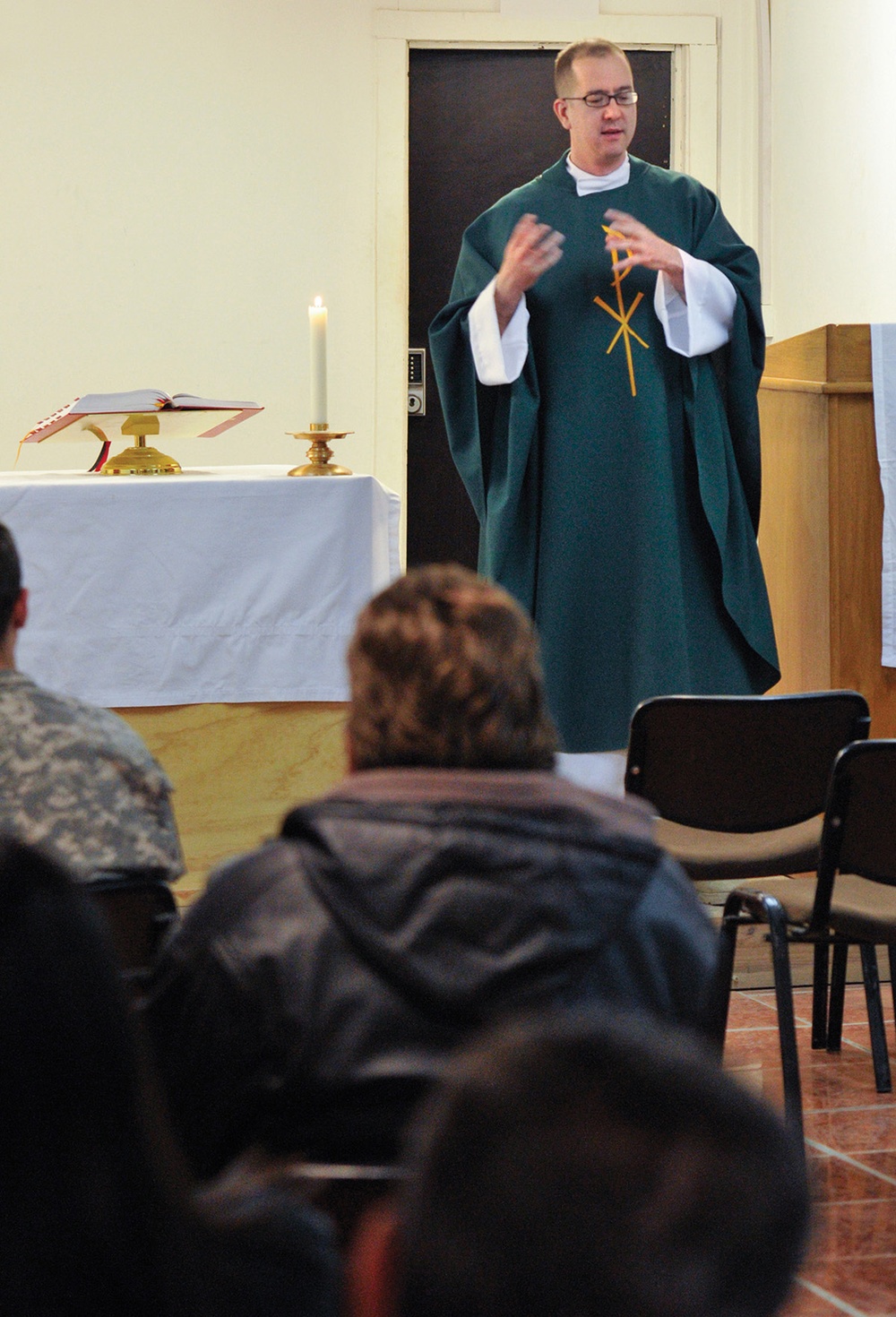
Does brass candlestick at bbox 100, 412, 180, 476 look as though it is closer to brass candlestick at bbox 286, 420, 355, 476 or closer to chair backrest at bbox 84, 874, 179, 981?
brass candlestick at bbox 286, 420, 355, 476

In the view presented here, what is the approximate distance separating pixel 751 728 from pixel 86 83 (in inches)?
197

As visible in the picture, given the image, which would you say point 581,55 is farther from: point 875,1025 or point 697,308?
point 875,1025

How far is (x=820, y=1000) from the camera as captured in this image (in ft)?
10.7

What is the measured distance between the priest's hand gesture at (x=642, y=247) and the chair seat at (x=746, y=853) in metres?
1.54

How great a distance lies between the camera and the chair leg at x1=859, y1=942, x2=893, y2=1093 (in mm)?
3035

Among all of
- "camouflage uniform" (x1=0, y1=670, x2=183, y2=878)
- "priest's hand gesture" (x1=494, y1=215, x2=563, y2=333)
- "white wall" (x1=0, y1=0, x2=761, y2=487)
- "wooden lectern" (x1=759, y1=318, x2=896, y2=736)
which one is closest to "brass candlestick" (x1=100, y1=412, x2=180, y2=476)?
"priest's hand gesture" (x1=494, y1=215, x2=563, y2=333)

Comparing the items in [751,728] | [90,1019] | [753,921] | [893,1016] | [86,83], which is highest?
[86,83]

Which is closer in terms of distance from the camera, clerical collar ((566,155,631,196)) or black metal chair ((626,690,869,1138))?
black metal chair ((626,690,869,1138))

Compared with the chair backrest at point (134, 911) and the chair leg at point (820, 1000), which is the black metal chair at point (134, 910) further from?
the chair leg at point (820, 1000)

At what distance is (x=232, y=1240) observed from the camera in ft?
3.25

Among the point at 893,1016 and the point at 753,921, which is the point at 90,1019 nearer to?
the point at 753,921

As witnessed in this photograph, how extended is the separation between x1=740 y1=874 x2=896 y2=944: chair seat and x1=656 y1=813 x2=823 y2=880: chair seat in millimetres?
63

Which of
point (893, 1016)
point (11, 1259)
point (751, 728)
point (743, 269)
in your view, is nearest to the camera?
point (11, 1259)

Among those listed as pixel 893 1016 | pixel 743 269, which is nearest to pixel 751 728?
pixel 893 1016
